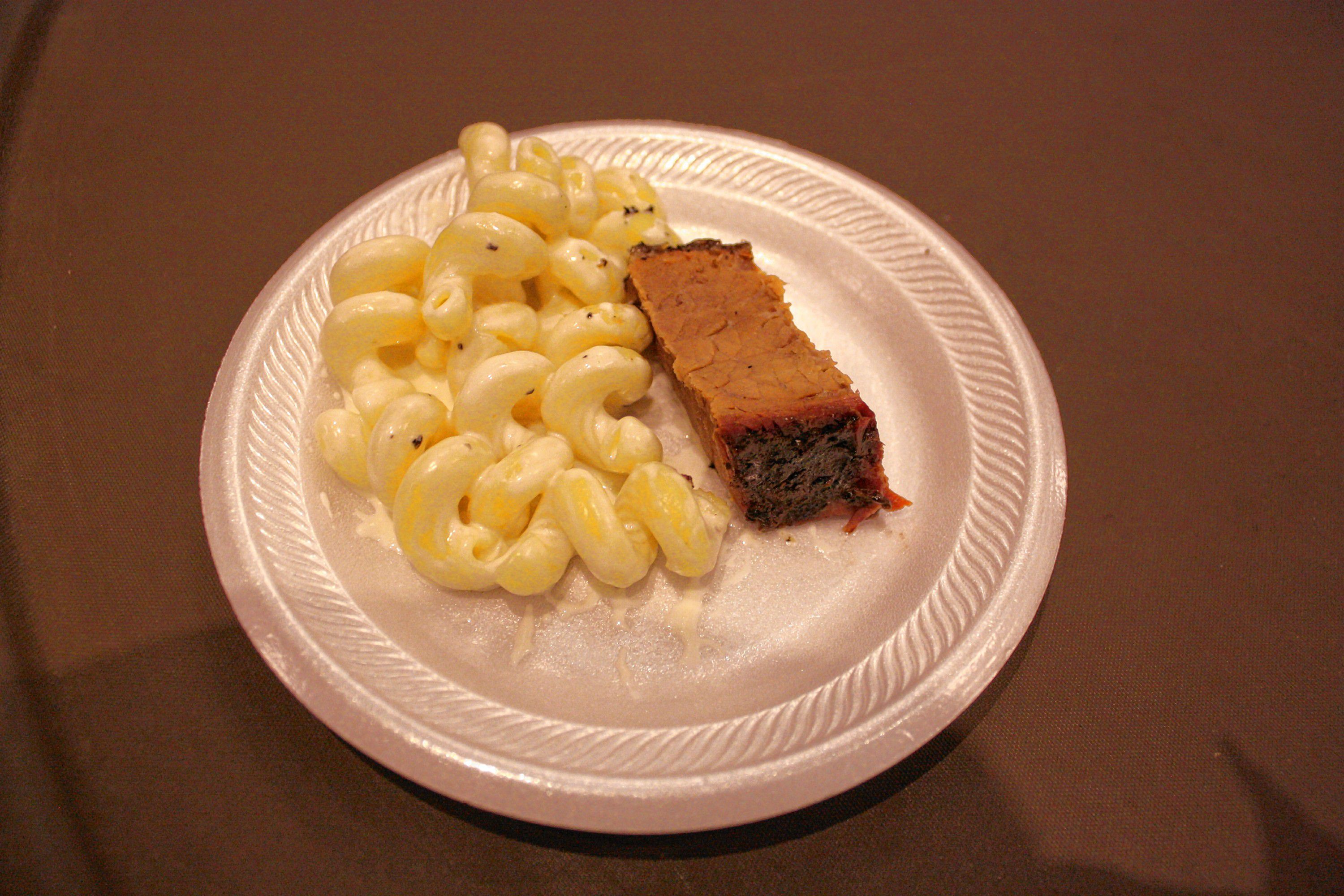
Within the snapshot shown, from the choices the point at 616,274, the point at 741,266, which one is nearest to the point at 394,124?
the point at 616,274

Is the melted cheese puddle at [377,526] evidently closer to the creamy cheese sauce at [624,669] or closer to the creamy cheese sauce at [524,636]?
the creamy cheese sauce at [524,636]

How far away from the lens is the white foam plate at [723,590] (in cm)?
118

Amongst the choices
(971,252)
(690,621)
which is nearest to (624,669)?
(690,621)

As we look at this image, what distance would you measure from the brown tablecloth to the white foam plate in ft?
0.59

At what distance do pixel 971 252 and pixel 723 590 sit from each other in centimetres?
129

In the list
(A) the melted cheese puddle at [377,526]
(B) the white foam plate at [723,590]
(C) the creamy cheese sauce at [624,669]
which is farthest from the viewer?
(A) the melted cheese puddle at [377,526]

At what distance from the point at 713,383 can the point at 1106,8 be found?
2338 millimetres

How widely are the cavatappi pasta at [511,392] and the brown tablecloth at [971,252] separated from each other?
0.43 m

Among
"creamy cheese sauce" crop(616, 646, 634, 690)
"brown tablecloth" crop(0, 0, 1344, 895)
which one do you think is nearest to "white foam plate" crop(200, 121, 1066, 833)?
"creamy cheese sauce" crop(616, 646, 634, 690)

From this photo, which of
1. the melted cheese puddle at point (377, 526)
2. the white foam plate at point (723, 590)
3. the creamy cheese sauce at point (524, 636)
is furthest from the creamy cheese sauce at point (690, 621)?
the melted cheese puddle at point (377, 526)

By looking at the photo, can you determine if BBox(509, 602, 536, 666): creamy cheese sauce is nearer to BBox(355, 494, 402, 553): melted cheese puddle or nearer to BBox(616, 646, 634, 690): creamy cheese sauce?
BBox(616, 646, 634, 690): creamy cheese sauce

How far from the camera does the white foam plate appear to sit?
1.18 meters

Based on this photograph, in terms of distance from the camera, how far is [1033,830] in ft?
4.29

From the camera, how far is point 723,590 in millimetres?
1511
